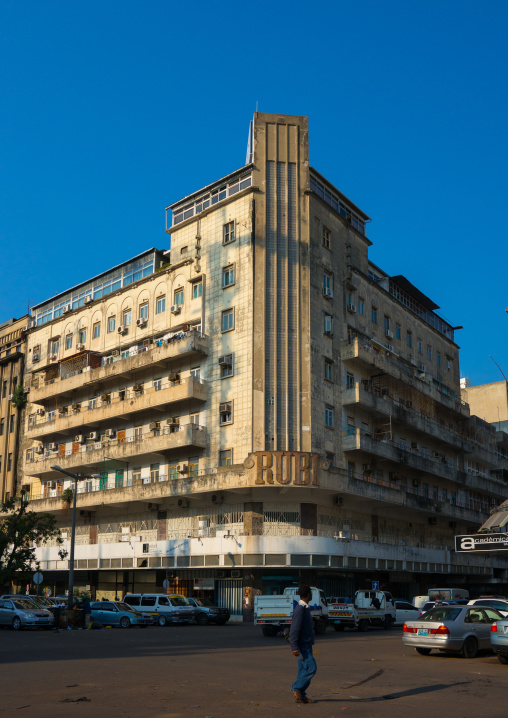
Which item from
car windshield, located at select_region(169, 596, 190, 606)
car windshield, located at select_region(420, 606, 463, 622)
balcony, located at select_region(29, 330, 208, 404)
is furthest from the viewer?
balcony, located at select_region(29, 330, 208, 404)

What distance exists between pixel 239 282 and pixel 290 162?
8.48m

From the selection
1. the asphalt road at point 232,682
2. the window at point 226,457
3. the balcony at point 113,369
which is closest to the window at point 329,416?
the window at point 226,457

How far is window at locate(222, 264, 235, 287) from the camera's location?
4584 centimetres

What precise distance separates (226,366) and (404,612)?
16668mm

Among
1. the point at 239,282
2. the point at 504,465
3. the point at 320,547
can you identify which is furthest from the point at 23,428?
the point at 504,465

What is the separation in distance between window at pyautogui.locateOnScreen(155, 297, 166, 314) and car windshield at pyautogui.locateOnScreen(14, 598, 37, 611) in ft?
73.0

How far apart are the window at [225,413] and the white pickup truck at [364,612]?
1301 cm

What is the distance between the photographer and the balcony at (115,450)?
44375 millimetres

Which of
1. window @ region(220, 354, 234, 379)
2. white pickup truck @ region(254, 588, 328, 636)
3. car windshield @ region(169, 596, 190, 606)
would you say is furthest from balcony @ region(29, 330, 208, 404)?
white pickup truck @ region(254, 588, 328, 636)

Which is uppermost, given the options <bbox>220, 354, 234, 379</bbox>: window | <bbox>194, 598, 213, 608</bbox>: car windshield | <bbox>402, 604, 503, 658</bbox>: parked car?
<bbox>220, 354, 234, 379</bbox>: window

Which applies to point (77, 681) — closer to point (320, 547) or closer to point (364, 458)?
point (320, 547)

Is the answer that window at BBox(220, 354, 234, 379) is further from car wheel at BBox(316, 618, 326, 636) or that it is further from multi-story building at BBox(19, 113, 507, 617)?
car wheel at BBox(316, 618, 326, 636)

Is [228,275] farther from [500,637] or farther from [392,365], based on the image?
[500,637]

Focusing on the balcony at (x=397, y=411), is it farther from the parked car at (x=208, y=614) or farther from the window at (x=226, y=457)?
the parked car at (x=208, y=614)
